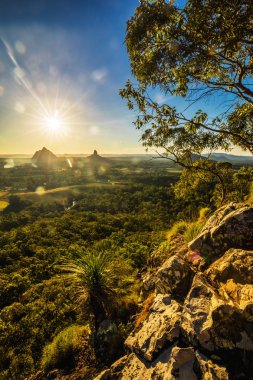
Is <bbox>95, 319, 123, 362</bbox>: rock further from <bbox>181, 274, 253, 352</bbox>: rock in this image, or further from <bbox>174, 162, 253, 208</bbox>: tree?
<bbox>174, 162, 253, 208</bbox>: tree

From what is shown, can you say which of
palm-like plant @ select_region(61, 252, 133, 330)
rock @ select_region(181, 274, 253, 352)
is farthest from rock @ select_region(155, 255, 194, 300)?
palm-like plant @ select_region(61, 252, 133, 330)

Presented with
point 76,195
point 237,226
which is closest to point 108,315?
point 237,226

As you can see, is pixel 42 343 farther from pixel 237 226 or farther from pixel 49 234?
pixel 49 234

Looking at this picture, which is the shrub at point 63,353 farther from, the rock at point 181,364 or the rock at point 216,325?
the rock at point 216,325

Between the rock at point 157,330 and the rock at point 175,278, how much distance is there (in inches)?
15.5

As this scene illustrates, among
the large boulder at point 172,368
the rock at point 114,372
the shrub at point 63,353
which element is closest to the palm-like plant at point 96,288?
the shrub at point 63,353

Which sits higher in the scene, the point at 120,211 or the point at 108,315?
the point at 108,315

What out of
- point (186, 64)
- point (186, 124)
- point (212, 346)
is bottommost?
point (212, 346)

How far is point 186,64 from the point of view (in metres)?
7.96

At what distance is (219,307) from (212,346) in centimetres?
59

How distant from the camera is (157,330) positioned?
14.4 feet

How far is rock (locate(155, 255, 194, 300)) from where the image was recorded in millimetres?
5516

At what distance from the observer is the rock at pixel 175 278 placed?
552cm

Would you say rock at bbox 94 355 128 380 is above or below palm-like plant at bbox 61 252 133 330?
below
